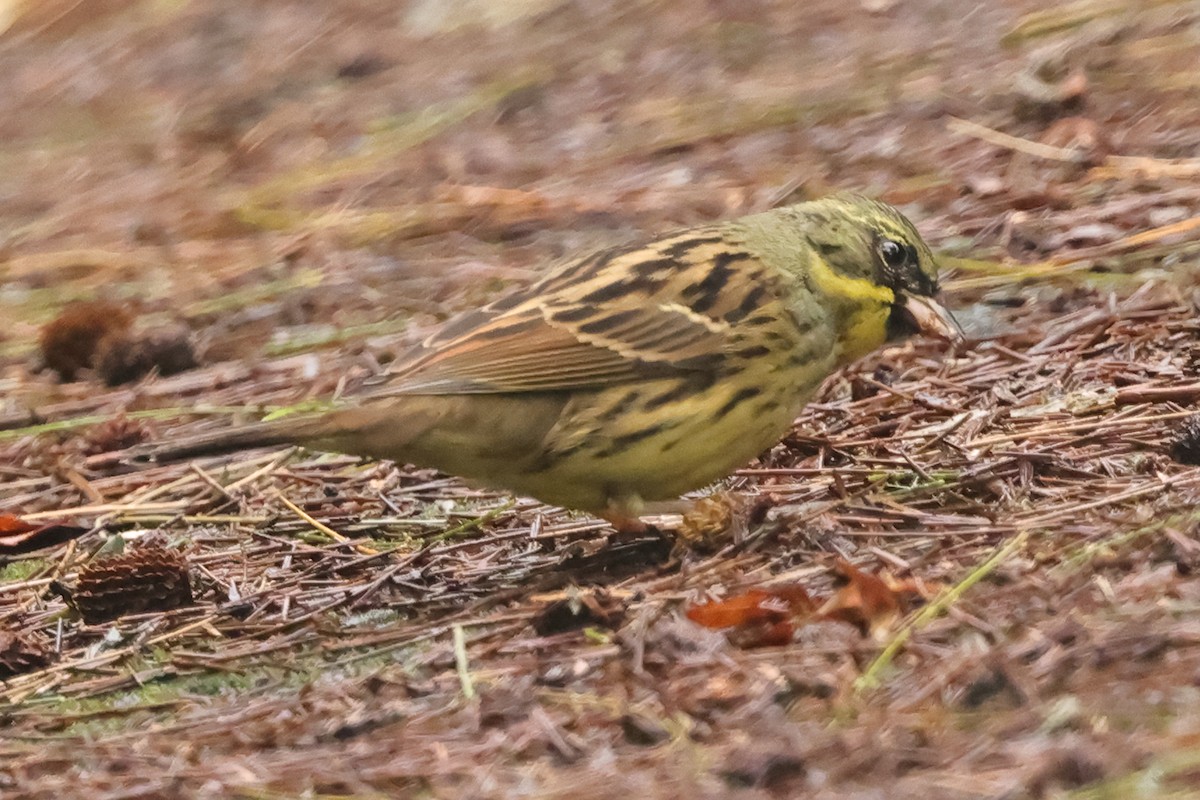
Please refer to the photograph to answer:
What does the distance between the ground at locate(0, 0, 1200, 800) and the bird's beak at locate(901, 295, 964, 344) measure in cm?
32

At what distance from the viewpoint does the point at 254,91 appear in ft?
37.6

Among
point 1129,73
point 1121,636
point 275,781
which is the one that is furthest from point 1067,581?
point 1129,73

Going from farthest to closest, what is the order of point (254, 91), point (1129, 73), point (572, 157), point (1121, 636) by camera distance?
point (254, 91) < point (572, 157) < point (1129, 73) < point (1121, 636)

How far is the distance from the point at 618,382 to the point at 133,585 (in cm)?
152

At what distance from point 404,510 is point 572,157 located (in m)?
4.07

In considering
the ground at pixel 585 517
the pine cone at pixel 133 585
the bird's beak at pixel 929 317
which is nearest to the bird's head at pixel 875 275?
the bird's beak at pixel 929 317

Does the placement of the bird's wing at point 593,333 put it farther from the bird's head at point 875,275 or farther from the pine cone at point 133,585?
the pine cone at point 133,585

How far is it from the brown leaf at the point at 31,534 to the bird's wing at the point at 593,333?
4.84ft

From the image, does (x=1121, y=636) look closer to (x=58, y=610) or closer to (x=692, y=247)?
(x=692, y=247)

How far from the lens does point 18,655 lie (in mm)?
4441

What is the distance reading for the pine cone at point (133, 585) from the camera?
470 cm

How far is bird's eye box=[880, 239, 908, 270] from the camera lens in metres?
5.13

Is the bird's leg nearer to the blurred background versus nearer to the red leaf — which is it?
the red leaf

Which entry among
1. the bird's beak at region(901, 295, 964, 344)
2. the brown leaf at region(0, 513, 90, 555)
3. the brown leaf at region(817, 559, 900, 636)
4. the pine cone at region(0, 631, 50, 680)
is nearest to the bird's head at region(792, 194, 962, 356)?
the bird's beak at region(901, 295, 964, 344)
